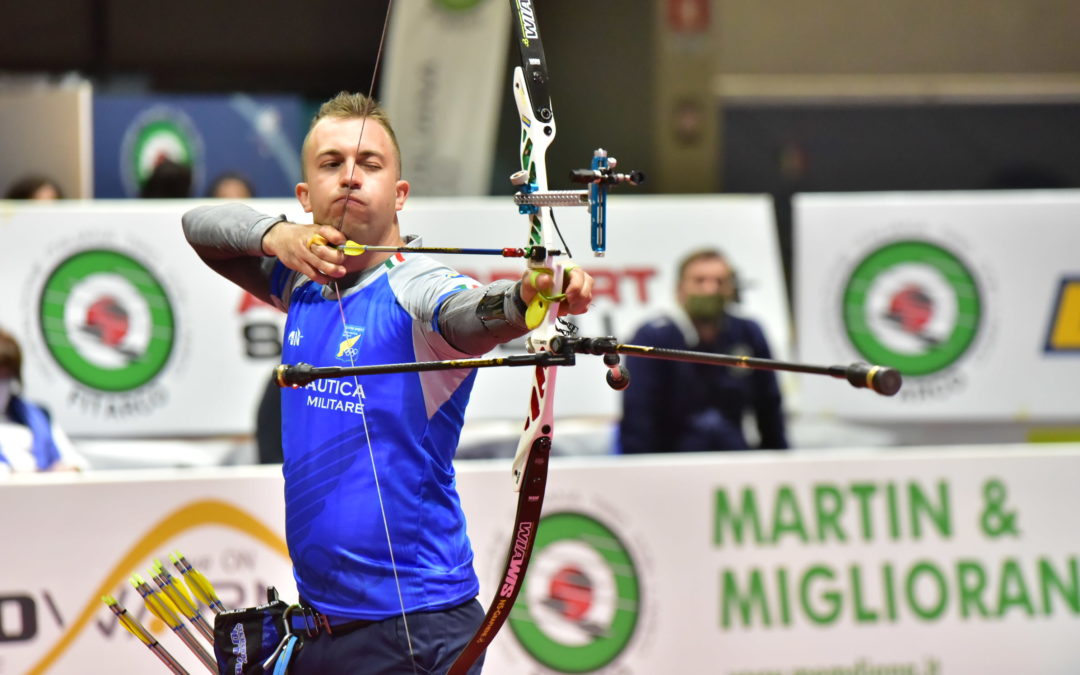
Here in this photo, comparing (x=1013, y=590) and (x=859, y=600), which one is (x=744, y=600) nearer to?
(x=859, y=600)

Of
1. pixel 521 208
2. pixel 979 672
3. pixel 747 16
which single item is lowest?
pixel 979 672

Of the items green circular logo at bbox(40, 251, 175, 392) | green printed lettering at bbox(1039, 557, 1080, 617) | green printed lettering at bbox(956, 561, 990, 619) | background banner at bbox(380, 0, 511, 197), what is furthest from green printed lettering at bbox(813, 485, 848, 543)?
green circular logo at bbox(40, 251, 175, 392)

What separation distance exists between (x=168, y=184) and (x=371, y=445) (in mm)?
4390

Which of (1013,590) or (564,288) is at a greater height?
(564,288)

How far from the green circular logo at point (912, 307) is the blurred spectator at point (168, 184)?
10.0ft

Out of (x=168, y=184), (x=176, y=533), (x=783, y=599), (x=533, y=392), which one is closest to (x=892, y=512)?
(x=783, y=599)

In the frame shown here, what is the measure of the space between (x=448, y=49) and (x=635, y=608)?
2.92 m

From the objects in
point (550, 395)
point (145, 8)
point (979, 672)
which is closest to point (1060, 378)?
point (979, 672)

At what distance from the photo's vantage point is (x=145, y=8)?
838 cm

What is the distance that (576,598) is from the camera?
14.6 ft

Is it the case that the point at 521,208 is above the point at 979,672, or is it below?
above

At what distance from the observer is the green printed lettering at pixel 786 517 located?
15.1 ft

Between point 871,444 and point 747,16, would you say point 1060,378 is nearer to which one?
point 871,444

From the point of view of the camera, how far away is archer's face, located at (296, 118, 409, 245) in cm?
223
